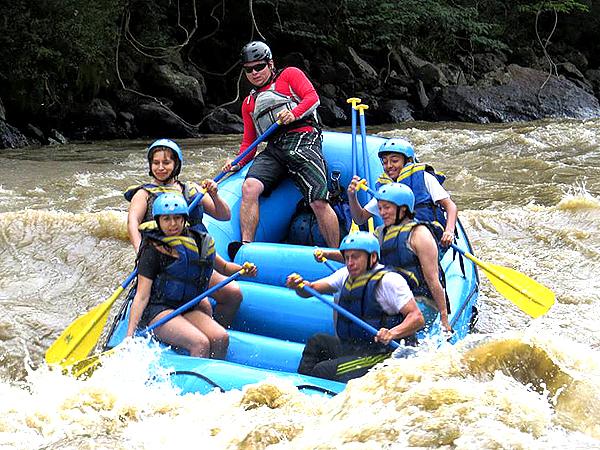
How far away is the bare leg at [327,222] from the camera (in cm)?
489

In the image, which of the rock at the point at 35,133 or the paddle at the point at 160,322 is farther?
the rock at the point at 35,133

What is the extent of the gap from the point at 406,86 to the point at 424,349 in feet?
46.4

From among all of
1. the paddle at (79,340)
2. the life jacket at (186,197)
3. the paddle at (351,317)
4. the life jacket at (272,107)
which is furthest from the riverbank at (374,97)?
the paddle at (351,317)

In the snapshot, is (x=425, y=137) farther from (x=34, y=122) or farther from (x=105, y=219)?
(x=105, y=219)

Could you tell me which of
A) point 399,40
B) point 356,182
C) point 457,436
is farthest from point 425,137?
point 457,436

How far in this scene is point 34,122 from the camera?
12.7 meters

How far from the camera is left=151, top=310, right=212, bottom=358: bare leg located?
12.2 feet

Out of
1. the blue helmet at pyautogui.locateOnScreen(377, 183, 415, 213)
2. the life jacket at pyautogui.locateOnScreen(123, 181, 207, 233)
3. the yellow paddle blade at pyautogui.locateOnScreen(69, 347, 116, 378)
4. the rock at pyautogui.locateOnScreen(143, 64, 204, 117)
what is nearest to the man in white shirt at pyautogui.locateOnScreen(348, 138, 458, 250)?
the blue helmet at pyautogui.locateOnScreen(377, 183, 415, 213)

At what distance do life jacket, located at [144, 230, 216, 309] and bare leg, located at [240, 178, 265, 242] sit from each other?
1.01m

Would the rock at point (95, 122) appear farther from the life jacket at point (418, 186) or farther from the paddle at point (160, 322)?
the paddle at point (160, 322)

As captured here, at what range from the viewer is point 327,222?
4.90 meters

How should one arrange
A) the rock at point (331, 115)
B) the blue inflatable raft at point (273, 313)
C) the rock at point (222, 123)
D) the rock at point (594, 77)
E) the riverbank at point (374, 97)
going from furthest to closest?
the rock at point (594, 77), the rock at point (331, 115), the rock at point (222, 123), the riverbank at point (374, 97), the blue inflatable raft at point (273, 313)

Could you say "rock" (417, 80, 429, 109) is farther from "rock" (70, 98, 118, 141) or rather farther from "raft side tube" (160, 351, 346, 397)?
"raft side tube" (160, 351, 346, 397)

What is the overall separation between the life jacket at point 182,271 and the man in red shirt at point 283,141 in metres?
1.00
